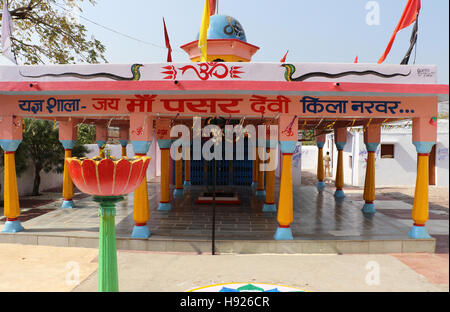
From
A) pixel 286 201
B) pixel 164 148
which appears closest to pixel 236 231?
pixel 286 201

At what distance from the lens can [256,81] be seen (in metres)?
6.65

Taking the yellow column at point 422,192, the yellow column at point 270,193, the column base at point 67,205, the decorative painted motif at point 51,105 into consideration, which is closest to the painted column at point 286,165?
the yellow column at point 270,193

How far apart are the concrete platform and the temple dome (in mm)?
6224

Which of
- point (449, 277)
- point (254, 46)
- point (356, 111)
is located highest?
point (254, 46)

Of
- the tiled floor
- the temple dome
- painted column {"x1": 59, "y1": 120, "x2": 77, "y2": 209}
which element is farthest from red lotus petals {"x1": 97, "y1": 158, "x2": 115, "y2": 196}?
the temple dome

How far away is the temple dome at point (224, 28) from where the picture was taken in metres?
11.3

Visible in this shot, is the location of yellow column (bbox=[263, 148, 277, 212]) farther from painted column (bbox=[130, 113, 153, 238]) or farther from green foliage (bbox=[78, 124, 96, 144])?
green foliage (bbox=[78, 124, 96, 144])

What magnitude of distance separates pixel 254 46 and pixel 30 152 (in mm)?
10757

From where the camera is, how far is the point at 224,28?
11375 mm

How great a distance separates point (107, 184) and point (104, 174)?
0.12 metres

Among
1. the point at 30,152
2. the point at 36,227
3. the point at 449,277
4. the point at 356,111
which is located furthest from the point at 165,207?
the point at 449,277

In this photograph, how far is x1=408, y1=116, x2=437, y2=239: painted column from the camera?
23.4 ft

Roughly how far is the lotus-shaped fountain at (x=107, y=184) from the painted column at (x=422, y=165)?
21.4 feet
